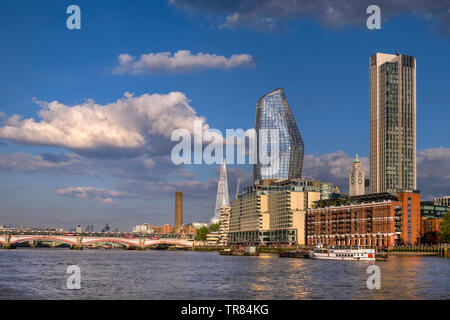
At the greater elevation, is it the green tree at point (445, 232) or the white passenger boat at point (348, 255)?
the green tree at point (445, 232)

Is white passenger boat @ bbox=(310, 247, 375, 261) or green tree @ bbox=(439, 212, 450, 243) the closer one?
white passenger boat @ bbox=(310, 247, 375, 261)

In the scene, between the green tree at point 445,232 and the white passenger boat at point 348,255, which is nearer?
the white passenger boat at point 348,255

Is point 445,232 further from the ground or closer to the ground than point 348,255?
further from the ground

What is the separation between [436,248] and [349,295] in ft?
454

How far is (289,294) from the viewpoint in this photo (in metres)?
59.0

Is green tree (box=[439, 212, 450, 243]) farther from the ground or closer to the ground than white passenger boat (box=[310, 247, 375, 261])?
farther from the ground

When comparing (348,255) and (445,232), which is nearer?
(348,255)

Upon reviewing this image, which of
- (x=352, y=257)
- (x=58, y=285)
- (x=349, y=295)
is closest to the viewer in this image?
(x=349, y=295)
